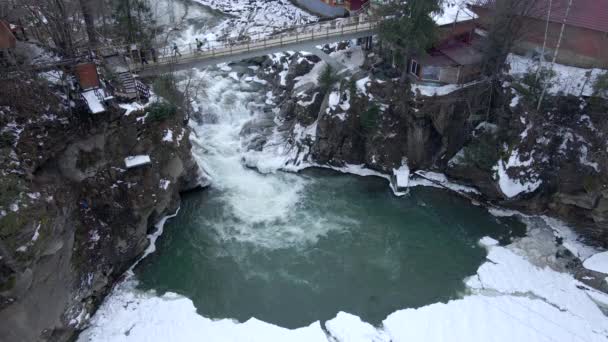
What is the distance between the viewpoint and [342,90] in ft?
107

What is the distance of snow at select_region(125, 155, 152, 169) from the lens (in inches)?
966

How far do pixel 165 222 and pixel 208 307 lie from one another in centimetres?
772

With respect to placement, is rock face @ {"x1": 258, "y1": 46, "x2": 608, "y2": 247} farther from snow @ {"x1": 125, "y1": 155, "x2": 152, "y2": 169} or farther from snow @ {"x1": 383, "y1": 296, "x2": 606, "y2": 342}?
snow @ {"x1": 125, "y1": 155, "x2": 152, "y2": 169}

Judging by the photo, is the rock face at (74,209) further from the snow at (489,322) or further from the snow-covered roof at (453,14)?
the snow-covered roof at (453,14)

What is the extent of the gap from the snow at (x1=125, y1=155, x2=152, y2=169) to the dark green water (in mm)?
4944

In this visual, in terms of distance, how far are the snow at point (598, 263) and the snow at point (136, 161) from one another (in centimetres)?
2610

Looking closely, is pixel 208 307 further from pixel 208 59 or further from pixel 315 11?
pixel 315 11

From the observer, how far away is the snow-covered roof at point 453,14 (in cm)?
3253

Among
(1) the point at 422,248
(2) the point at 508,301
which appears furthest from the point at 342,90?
(2) the point at 508,301

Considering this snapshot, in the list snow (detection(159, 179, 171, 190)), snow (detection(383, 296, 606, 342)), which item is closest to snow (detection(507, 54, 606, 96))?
snow (detection(383, 296, 606, 342))

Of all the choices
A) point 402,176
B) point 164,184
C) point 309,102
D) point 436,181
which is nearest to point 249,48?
point 309,102

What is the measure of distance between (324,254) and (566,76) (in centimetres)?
2119

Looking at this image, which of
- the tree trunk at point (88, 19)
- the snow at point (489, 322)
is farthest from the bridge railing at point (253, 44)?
the snow at point (489, 322)

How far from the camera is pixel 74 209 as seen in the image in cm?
2186
